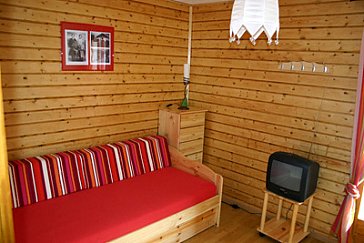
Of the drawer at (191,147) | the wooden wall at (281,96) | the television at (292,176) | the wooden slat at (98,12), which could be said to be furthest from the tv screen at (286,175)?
the wooden slat at (98,12)

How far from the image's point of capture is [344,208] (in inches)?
112

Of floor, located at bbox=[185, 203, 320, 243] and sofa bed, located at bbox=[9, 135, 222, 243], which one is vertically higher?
sofa bed, located at bbox=[9, 135, 222, 243]

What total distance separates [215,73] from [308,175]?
174 centimetres

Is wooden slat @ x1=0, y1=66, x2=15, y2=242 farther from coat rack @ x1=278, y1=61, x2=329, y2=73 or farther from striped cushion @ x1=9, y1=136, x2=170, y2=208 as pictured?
coat rack @ x1=278, y1=61, x2=329, y2=73

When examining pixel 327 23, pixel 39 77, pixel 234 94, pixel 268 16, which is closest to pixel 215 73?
pixel 234 94

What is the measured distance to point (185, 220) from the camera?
9.95 ft

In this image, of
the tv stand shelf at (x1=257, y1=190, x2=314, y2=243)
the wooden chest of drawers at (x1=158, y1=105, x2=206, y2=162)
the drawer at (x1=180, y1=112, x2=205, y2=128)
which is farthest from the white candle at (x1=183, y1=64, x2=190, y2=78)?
the tv stand shelf at (x1=257, y1=190, x2=314, y2=243)

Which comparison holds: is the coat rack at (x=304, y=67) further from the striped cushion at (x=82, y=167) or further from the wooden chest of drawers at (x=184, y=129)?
the striped cushion at (x=82, y=167)

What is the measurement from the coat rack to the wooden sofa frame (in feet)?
4.52

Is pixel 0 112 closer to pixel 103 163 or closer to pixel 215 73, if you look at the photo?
pixel 103 163

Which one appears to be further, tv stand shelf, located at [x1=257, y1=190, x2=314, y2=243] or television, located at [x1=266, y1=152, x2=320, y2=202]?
tv stand shelf, located at [x1=257, y1=190, x2=314, y2=243]

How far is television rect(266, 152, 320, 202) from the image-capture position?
2.87 m

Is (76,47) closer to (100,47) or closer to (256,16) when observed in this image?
(100,47)

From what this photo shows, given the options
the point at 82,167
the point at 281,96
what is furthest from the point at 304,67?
the point at 82,167
